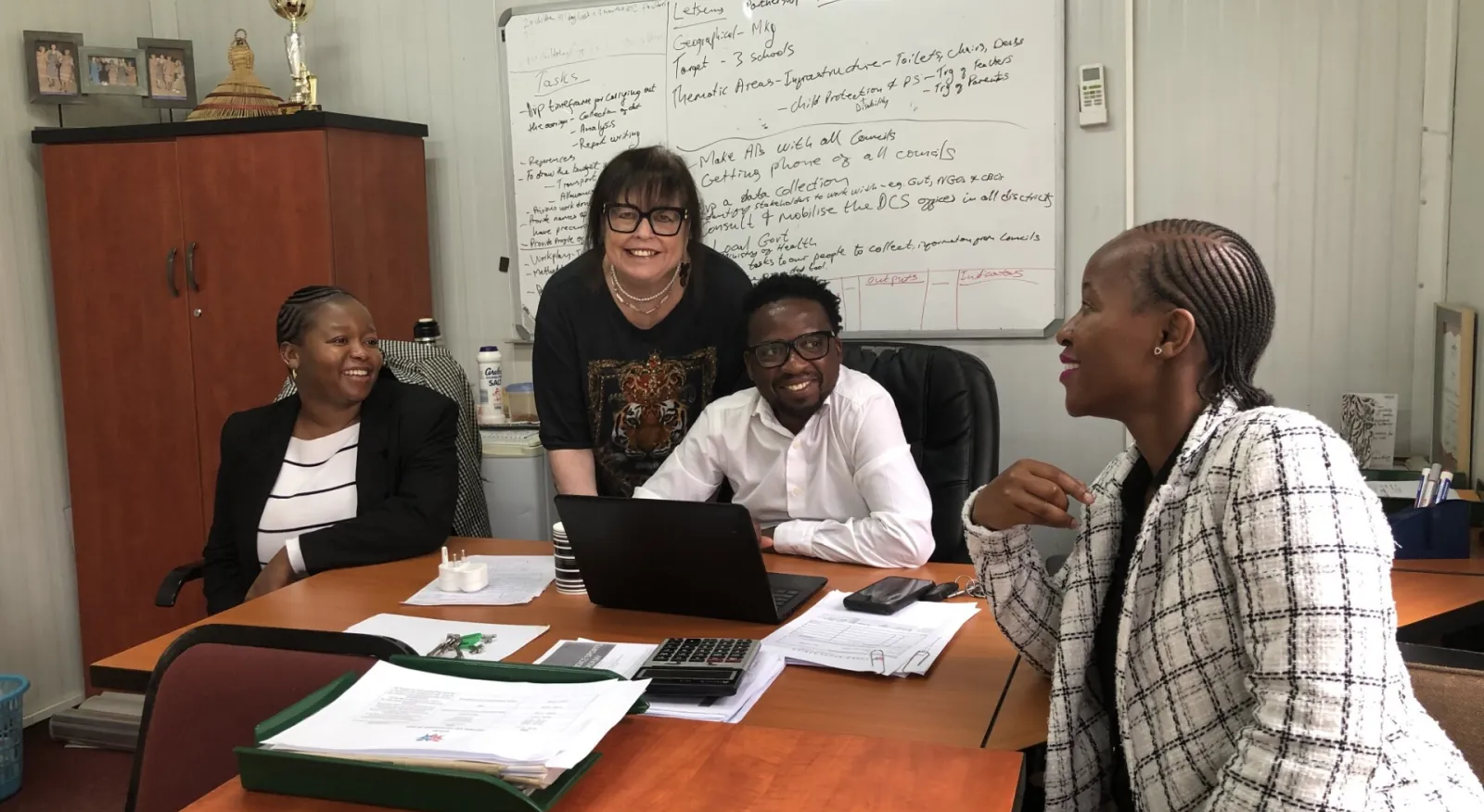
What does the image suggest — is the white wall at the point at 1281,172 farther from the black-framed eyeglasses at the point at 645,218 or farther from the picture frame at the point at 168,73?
the picture frame at the point at 168,73

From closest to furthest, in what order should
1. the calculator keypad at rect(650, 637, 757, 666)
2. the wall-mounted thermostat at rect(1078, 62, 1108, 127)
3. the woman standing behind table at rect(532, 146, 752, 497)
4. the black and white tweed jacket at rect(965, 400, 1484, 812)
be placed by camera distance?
the black and white tweed jacket at rect(965, 400, 1484, 812)
the calculator keypad at rect(650, 637, 757, 666)
the woman standing behind table at rect(532, 146, 752, 497)
the wall-mounted thermostat at rect(1078, 62, 1108, 127)

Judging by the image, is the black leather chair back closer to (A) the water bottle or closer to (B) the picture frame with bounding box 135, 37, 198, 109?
(A) the water bottle

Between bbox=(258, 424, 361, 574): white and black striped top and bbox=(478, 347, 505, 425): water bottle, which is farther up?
bbox=(478, 347, 505, 425): water bottle

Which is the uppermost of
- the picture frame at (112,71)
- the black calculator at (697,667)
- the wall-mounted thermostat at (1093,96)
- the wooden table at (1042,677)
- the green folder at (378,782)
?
the picture frame at (112,71)

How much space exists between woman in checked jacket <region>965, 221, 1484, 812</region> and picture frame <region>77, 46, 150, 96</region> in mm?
3189

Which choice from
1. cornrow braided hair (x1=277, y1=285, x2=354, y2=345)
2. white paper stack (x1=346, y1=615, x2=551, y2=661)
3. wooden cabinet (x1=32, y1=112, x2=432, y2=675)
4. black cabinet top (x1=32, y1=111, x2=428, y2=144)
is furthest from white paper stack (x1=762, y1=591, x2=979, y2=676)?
black cabinet top (x1=32, y1=111, x2=428, y2=144)

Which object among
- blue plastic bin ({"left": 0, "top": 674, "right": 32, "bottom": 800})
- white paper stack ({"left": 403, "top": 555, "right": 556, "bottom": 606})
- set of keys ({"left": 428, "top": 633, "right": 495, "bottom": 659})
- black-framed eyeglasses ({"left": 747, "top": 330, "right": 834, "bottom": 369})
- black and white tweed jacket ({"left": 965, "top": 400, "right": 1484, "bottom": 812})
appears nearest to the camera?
black and white tweed jacket ({"left": 965, "top": 400, "right": 1484, "bottom": 812})

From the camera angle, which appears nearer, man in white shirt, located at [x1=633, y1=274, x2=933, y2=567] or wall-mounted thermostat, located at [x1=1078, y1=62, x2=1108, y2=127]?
man in white shirt, located at [x1=633, y1=274, x2=933, y2=567]

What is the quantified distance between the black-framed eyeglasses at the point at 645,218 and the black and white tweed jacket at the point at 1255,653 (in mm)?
1360

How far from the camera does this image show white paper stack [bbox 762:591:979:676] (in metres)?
1.56

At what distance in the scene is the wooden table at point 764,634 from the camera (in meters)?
1.40

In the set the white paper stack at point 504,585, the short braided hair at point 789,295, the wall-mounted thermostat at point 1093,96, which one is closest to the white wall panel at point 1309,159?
the wall-mounted thermostat at point 1093,96

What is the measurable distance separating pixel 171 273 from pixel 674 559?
235 centimetres

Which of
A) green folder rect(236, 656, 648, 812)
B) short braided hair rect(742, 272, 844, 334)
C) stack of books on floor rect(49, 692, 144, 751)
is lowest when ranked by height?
stack of books on floor rect(49, 692, 144, 751)
